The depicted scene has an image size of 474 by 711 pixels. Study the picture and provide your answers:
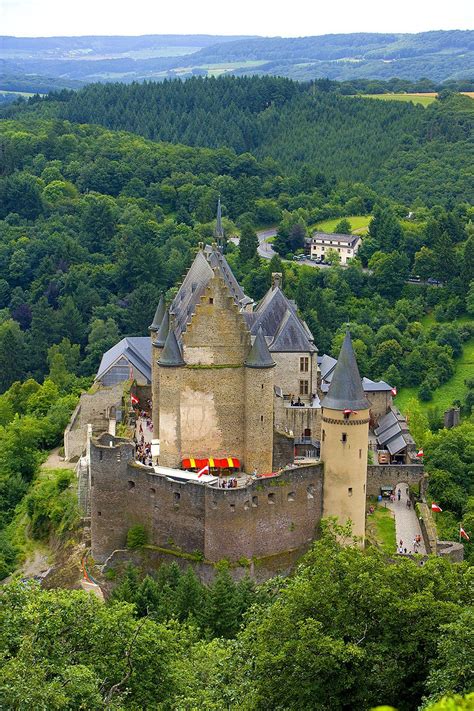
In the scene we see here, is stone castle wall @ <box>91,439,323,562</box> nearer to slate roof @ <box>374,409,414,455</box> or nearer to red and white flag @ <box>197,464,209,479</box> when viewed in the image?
red and white flag @ <box>197,464,209,479</box>

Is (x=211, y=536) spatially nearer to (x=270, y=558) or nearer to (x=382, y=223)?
(x=270, y=558)

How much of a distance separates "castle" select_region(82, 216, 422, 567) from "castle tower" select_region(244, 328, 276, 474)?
50 mm

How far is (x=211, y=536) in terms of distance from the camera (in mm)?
54656

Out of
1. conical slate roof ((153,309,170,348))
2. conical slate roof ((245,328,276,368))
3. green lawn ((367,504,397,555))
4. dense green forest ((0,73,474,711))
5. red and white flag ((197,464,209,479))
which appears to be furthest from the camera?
conical slate roof ((153,309,170,348))

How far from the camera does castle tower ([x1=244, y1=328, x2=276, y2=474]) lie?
58000mm

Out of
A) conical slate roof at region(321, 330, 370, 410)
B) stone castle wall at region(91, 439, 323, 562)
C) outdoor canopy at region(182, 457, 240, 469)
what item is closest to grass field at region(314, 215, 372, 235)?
outdoor canopy at region(182, 457, 240, 469)

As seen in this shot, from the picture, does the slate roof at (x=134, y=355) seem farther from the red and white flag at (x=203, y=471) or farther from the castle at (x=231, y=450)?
the red and white flag at (x=203, y=471)

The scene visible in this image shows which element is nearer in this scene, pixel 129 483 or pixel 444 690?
pixel 444 690

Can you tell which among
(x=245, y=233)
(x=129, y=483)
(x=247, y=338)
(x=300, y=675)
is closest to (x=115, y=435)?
(x=129, y=483)

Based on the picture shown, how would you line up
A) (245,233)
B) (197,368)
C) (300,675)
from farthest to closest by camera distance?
(245,233)
(197,368)
(300,675)

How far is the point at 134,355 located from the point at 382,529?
2262 cm

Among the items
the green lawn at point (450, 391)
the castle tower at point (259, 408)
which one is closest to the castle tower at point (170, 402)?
the castle tower at point (259, 408)

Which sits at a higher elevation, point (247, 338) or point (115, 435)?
point (247, 338)

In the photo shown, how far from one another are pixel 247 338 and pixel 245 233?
216 ft
